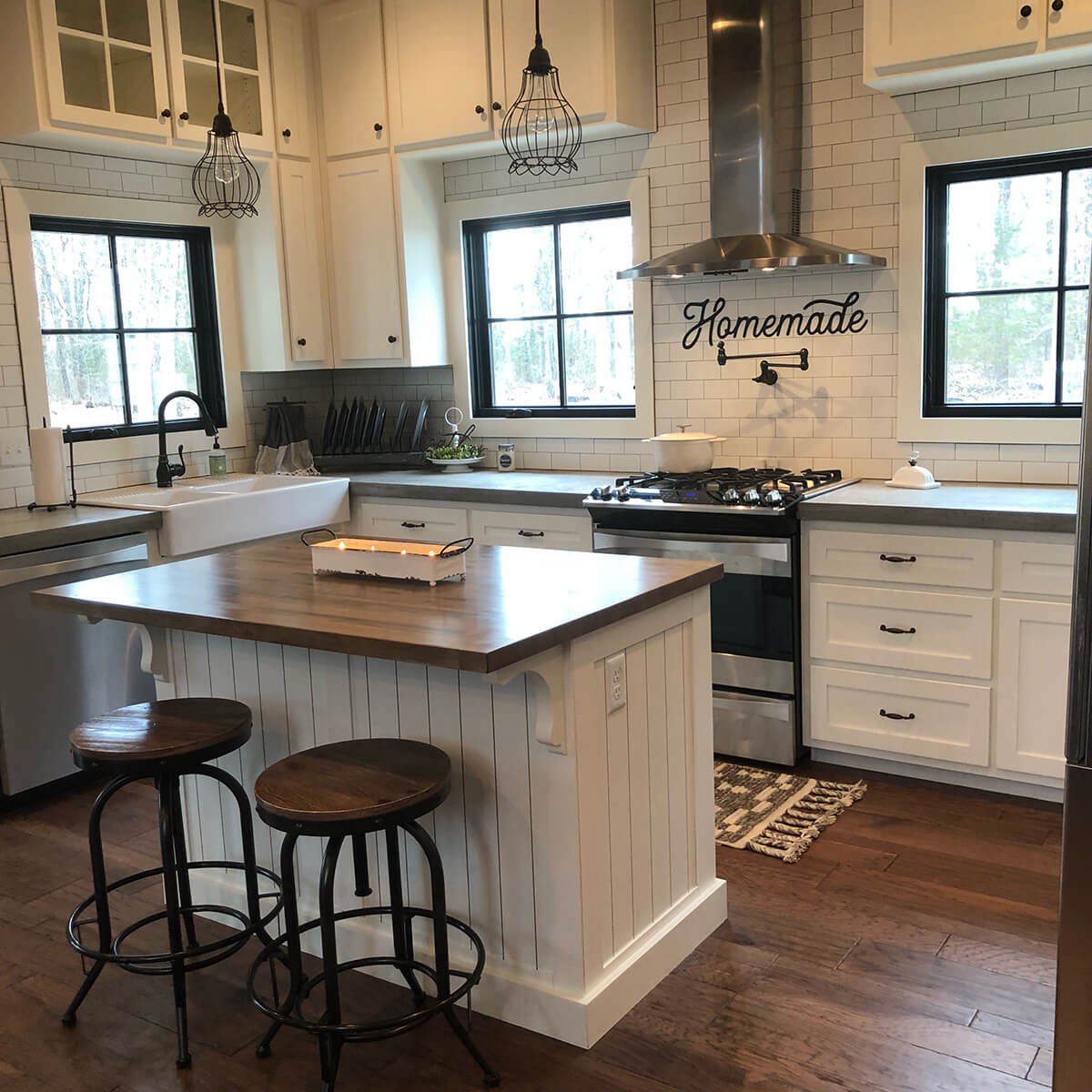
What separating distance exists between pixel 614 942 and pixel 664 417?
2.75 m

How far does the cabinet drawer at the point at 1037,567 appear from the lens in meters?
3.46

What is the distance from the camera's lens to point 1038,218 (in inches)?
158

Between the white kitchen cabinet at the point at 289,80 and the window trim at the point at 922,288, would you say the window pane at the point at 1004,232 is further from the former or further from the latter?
Result: the white kitchen cabinet at the point at 289,80

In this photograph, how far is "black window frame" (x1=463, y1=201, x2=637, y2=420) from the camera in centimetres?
503

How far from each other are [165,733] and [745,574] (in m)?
Answer: 2.14

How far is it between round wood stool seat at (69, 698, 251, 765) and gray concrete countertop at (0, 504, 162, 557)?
4.50 feet

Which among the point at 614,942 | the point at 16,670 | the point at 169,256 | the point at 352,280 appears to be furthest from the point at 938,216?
the point at 16,670

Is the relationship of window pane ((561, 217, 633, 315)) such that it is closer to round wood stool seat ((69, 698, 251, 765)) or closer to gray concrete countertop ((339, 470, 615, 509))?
gray concrete countertop ((339, 470, 615, 509))

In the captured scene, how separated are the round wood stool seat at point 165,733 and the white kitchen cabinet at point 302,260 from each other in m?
2.84

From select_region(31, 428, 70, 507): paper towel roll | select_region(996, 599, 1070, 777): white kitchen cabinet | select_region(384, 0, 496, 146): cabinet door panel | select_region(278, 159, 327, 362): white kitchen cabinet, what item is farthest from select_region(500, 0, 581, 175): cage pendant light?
select_region(996, 599, 1070, 777): white kitchen cabinet

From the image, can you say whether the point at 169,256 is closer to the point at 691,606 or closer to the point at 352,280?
the point at 352,280

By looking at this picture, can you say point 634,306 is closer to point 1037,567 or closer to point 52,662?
point 1037,567

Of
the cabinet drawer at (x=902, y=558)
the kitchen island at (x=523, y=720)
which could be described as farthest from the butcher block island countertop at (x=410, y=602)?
the cabinet drawer at (x=902, y=558)

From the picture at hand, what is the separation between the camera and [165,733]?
2543 mm
